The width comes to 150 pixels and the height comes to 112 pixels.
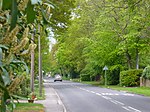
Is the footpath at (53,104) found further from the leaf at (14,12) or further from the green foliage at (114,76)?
the green foliage at (114,76)

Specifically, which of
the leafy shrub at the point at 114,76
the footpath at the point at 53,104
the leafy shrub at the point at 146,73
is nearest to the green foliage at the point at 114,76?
the leafy shrub at the point at 114,76

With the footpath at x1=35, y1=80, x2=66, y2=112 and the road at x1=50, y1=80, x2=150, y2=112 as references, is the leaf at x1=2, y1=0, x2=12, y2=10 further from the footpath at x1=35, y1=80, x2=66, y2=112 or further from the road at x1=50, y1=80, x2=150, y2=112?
the road at x1=50, y1=80, x2=150, y2=112

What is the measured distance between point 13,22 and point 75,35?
55.0 m

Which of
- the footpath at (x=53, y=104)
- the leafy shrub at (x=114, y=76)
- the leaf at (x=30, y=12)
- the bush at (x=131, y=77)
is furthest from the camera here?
the leafy shrub at (x=114, y=76)

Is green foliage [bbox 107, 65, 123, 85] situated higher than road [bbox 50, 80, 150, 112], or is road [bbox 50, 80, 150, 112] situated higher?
green foliage [bbox 107, 65, 123, 85]

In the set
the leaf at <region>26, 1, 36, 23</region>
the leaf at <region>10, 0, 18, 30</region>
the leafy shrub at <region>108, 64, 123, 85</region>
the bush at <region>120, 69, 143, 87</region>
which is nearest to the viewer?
the leaf at <region>10, 0, 18, 30</region>

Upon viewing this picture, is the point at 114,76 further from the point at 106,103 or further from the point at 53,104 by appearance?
the point at 53,104

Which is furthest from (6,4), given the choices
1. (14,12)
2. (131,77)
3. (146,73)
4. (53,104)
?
(131,77)

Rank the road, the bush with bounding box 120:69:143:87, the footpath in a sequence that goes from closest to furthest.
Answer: the footpath < the road < the bush with bounding box 120:69:143:87

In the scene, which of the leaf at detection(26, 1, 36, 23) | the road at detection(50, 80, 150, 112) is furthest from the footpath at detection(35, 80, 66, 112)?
the leaf at detection(26, 1, 36, 23)

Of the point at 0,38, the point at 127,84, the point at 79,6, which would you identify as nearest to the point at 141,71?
the point at 127,84

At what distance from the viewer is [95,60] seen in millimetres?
50625

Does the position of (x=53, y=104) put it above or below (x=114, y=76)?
below

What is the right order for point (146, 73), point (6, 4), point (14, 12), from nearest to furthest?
point (14, 12)
point (6, 4)
point (146, 73)
